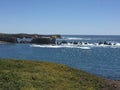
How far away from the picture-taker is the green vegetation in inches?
942

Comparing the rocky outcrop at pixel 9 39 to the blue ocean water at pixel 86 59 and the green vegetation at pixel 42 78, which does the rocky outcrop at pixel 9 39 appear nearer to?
the blue ocean water at pixel 86 59

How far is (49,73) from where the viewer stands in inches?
1087

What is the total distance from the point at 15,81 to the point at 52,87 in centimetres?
255

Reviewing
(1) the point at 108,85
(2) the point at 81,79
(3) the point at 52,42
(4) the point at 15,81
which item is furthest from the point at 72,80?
(3) the point at 52,42

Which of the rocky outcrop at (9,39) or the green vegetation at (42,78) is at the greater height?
the green vegetation at (42,78)

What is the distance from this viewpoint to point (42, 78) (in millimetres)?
25859

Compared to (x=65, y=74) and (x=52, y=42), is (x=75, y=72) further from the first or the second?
(x=52, y=42)

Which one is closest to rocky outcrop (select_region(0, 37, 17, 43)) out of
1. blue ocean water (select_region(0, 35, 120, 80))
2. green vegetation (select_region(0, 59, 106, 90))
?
blue ocean water (select_region(0, 35, 120, 80))

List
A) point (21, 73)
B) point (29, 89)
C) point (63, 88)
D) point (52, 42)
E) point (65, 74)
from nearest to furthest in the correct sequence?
1. point (29, 89)
2. point (63, 88)
3. point (21, 73)
4. point (65, 74)
5. point (52, 42)

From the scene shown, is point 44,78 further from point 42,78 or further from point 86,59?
point 86,59

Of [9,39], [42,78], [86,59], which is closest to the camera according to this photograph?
[42,78]

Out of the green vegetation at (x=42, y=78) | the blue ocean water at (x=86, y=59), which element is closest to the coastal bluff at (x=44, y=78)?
the green vegetation at (x=42, y=78)

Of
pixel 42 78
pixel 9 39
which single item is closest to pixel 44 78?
pixel 42 78

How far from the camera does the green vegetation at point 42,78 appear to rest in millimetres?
23922
